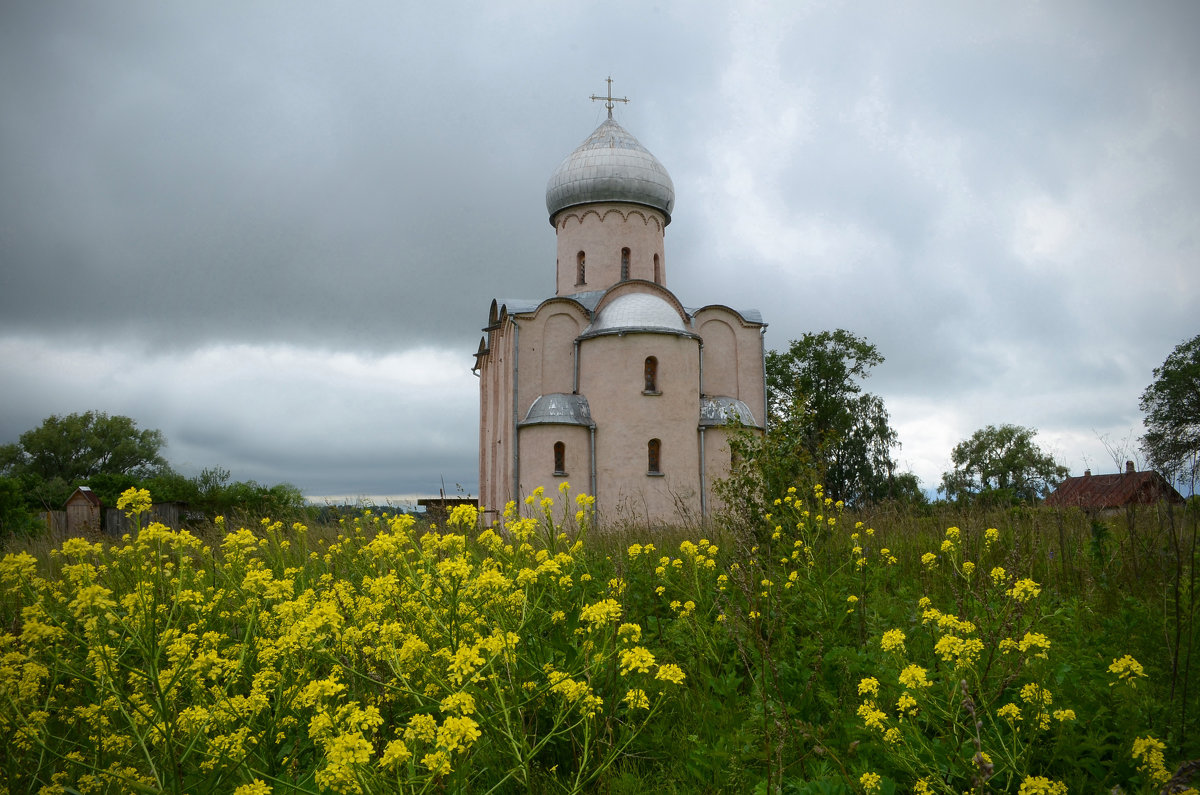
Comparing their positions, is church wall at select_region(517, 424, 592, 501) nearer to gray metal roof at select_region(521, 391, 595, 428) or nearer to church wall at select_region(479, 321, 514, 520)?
gray metal roof at select_region(521, 391, 595, 428)

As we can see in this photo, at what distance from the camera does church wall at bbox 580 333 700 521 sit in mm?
19328

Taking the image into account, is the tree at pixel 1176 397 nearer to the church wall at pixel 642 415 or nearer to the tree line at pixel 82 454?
the church wall at pixel 642 415

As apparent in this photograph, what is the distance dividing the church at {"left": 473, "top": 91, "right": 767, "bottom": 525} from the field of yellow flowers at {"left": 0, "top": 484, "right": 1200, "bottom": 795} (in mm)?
13258

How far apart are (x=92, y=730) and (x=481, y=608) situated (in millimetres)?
1738

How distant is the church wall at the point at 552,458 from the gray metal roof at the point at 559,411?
157mm

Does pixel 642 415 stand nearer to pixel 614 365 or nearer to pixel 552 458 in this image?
pixel 614 365

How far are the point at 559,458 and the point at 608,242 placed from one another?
7155mm

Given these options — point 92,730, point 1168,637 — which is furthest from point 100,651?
point 1168,637

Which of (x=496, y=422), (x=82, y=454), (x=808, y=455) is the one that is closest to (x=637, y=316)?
(x=496, y=422)

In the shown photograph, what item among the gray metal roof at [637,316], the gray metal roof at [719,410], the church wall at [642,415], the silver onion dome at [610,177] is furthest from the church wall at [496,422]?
the gray metal roof at [719,410]

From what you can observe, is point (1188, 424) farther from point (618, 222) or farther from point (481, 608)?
point (481, 608)

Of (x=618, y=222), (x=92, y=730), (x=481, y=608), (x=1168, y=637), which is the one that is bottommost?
(x=92, y=730)

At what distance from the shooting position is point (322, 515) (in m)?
10.9

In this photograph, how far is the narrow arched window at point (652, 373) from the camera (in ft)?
65.4
